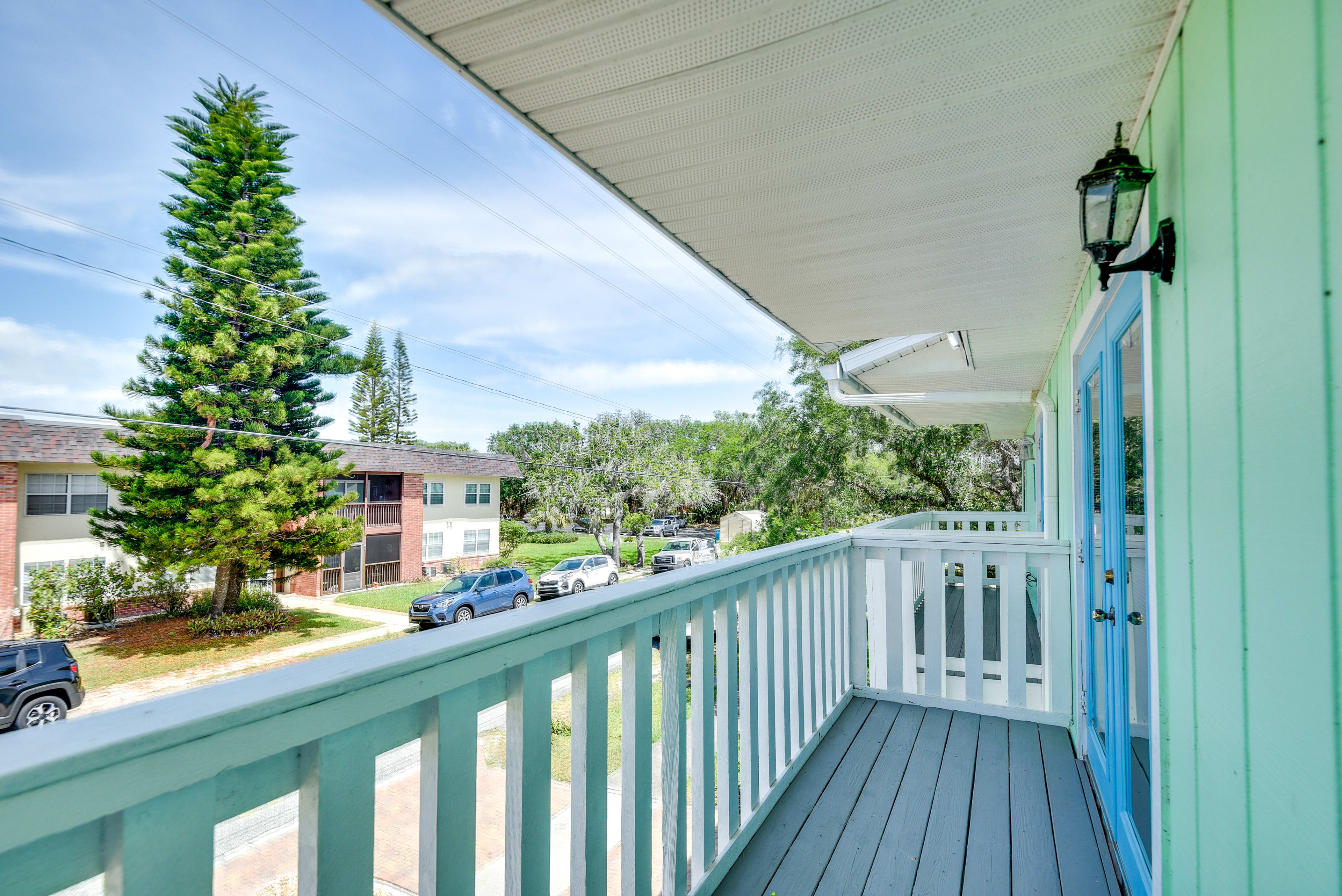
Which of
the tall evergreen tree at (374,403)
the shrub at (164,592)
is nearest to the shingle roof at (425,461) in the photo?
the shrub at (164,592)

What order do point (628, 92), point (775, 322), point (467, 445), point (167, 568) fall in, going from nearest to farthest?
point (628, 92), point (775, 322), point (167, 568), point (467, 445)

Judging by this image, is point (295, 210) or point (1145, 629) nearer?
point (1145, 629)

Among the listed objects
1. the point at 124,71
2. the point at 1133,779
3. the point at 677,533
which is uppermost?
the point at 124,71

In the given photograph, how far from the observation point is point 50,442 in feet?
48.9

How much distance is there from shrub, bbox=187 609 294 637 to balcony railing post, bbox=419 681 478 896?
883 inches

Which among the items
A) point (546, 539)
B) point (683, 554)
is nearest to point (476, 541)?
point (546, 539)

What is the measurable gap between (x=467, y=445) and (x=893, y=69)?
117 ft

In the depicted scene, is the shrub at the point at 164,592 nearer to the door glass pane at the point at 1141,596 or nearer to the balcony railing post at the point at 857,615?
the balcony railing post at the point at 857,615

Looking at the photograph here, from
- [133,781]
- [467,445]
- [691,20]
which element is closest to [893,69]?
[691,20]

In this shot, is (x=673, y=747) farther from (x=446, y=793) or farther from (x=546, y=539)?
(x=546, y=539)

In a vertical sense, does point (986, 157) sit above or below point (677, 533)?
above

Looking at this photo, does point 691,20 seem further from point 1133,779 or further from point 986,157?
point 1133,779

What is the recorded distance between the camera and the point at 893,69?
4.52 ft

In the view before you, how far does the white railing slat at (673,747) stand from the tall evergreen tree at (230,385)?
1941cm
